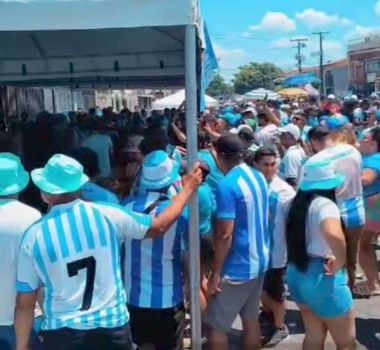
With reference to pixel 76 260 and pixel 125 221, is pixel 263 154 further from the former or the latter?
pixel 76 260

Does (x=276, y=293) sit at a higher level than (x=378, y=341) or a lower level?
higher

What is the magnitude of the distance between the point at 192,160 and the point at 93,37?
468 centimetres

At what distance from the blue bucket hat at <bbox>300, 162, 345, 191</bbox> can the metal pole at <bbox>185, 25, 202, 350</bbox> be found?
68cm

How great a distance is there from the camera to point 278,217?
513 centimetres

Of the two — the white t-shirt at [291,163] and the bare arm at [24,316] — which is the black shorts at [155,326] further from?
the white t-shirt at [291,163]

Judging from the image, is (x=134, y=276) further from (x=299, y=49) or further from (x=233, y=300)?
(x=299, y=49)

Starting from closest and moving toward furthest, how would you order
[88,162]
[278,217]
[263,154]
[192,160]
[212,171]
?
1. [192,160]
2. [88,162]
3. [278,217]
4. [263,154]
5. [212,171]

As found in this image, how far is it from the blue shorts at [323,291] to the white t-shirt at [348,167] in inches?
73.1

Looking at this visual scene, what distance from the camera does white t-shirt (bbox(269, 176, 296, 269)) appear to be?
512cm

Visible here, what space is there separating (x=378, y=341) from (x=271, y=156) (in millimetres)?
1767

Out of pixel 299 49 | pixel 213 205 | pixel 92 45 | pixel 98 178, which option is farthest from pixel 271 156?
pixel 299 49

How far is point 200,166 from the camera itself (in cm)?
426

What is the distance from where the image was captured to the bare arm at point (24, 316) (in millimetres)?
3188

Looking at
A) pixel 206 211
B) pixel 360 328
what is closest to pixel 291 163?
pixel 360 328
